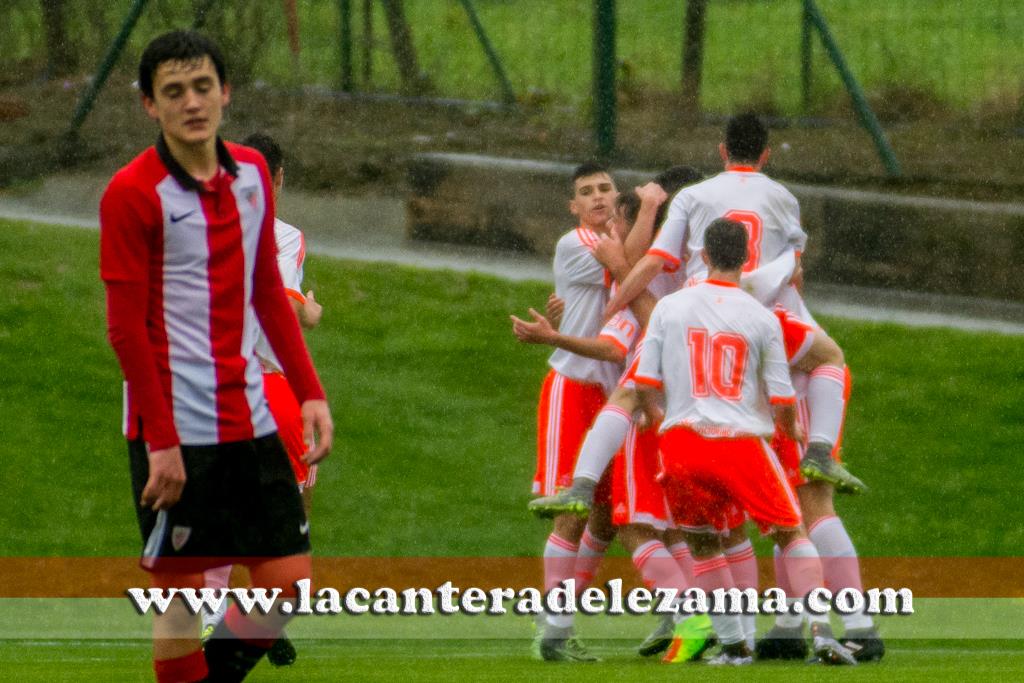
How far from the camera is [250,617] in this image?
17.5 feet

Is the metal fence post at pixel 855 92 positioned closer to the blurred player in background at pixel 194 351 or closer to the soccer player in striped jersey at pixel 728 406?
the soccer player in striped jersey at pixel 728 406

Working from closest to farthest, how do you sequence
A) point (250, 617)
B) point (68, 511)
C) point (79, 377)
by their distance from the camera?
point (250, 617), point (68, 511), point (79, 377)

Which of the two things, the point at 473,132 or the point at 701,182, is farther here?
the point at 473,132

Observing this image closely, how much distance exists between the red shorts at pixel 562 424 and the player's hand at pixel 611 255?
1.74 feet

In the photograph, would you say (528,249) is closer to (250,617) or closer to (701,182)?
(701,182)

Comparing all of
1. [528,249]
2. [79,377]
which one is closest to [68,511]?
[79,377]

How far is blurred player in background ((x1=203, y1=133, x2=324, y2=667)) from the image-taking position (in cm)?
759

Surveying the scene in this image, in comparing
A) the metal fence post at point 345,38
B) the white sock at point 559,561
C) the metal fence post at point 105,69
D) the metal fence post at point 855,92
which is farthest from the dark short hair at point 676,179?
the metal fence post at point 105,69

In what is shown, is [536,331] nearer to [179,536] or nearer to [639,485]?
[639,485]

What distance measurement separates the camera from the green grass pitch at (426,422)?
11.7m

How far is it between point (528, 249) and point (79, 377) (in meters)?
3.49

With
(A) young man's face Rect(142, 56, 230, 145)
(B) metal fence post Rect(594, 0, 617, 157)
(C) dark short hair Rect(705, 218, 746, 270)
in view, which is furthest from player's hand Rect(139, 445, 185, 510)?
(B) metal fence post Rect(594, 0, 617, 157)

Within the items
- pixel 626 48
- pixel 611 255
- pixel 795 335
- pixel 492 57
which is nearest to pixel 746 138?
pixel 611 255

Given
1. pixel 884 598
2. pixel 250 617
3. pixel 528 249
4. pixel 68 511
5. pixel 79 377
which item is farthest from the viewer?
pixel 528 249
